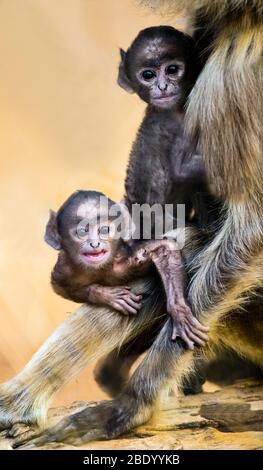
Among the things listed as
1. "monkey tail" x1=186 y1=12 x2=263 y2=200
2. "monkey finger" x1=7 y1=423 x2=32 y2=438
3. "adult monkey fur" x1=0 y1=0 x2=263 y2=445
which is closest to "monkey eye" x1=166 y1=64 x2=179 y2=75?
"adult monkey fur" x1=0 y1=0 x2=263 y2=445

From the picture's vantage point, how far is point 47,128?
530 cm

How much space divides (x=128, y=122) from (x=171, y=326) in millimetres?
1815

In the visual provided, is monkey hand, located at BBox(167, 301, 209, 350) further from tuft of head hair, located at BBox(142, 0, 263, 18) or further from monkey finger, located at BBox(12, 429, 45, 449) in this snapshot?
tuft of head hair, located at BBox(142, 0, 263, 18)

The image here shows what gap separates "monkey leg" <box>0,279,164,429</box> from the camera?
3852 millimetres

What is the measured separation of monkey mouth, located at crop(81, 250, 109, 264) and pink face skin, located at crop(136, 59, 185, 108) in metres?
0.55

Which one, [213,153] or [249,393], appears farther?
[249,393]

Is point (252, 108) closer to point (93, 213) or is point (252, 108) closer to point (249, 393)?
point (93, 213)

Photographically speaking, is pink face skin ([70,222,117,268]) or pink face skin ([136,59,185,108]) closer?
pink face skin ([70,222,117,268])

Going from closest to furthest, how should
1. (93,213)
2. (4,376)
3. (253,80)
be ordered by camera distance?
(253,80) < (93,213) < (4,376)

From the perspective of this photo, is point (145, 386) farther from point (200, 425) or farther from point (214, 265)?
point (214, 265)

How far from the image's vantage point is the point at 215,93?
11.8ft

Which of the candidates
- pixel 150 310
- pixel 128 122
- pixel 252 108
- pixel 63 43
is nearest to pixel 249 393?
pixel 150 310

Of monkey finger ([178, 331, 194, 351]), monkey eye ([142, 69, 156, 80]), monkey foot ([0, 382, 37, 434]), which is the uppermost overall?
monkey eye ([142, 69, 156, 80])

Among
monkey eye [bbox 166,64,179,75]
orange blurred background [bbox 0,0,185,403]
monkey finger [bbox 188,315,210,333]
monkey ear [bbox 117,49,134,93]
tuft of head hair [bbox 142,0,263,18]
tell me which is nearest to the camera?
tuft of head hair [bbox 142,0,263,18]
